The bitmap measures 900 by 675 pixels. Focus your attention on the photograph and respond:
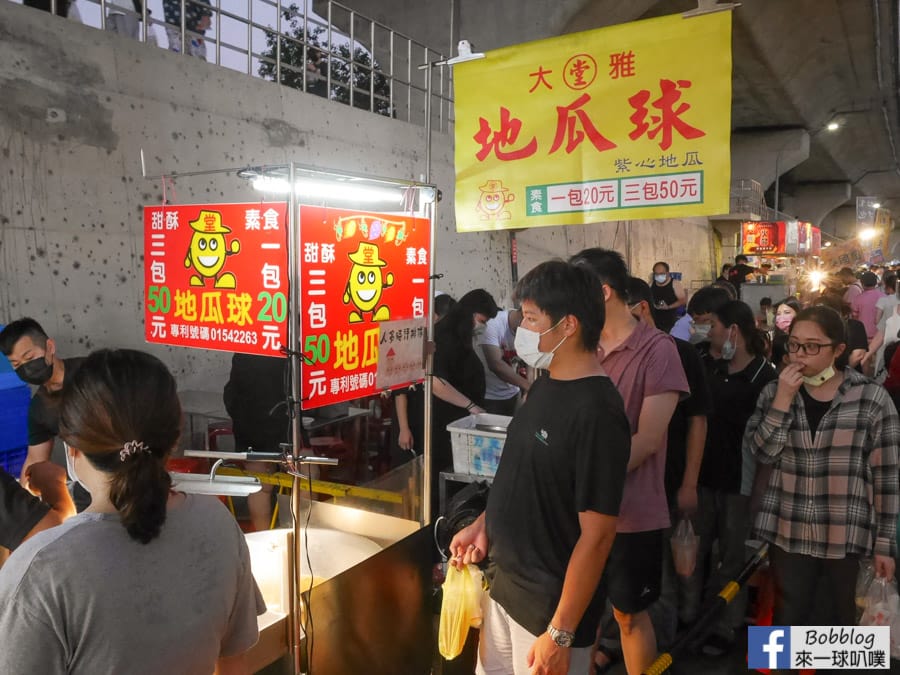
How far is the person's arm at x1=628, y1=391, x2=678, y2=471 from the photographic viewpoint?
7.95ft

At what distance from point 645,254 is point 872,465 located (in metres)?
11.7

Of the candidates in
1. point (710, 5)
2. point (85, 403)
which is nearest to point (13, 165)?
point (85, 403)

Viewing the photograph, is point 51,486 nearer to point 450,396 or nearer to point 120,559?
point 120,559

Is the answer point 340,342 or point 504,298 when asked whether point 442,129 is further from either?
point 340,342

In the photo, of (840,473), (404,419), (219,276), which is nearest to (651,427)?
(840,473)

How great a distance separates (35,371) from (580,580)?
2.55 m

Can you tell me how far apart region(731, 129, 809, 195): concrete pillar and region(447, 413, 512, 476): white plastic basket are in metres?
17.9

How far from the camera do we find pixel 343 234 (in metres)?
2.47

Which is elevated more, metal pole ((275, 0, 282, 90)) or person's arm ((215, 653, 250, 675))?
metal pole ((275, 0, 282, 90))

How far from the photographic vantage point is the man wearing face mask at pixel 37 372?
9.62 feet

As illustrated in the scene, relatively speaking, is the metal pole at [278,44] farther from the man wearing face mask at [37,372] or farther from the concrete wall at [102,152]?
the man wearing face mask at [37,372]

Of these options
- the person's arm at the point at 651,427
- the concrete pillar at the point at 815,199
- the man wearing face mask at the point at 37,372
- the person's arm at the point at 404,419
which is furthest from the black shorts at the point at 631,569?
the concrete pillar at the point at 815,199

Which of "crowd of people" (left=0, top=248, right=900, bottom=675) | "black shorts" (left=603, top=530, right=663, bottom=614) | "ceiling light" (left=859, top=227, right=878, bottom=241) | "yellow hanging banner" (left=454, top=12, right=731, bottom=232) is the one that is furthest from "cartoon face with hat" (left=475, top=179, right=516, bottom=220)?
"ceiling light" (left=859, top=227, right=878, bottom=241)

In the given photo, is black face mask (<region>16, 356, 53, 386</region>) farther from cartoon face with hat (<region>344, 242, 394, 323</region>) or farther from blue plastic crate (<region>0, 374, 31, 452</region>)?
cartoon face with hat (<region>344, 242, 394, 323</region>)
